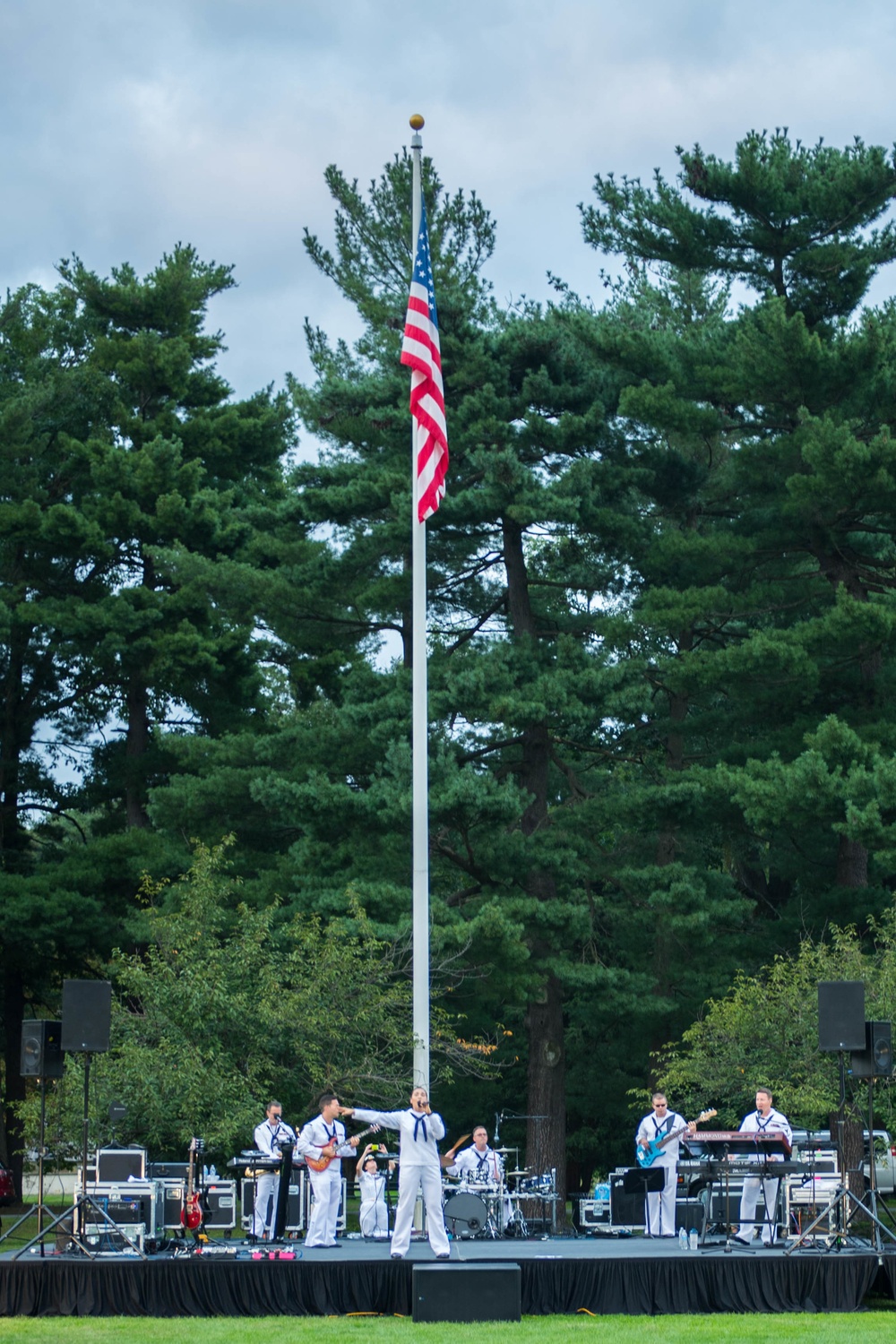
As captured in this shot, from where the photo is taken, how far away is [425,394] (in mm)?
20297

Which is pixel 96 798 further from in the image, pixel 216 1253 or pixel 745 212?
pixel 216 1253

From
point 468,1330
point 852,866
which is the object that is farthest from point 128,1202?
point 852,866

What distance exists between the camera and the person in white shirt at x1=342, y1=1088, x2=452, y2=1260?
14898mm

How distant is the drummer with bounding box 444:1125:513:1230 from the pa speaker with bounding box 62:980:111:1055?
452cm

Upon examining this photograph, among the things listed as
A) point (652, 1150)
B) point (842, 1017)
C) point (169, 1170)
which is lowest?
point (169, 1170)

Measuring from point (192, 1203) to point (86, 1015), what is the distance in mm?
2215

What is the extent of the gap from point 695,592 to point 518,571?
369 cm

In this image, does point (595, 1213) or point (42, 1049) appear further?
point (595, 1213)

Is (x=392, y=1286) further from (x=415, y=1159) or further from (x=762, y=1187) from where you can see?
(x=762, y=1187)

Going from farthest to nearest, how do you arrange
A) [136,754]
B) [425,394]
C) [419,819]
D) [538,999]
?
1. [136,754]
2. [538,999]
3. [425,394]
4. [419,819]

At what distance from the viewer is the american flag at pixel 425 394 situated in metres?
20.2

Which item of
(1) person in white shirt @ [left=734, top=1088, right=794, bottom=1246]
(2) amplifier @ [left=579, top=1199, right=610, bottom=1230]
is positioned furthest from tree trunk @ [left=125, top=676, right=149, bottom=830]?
(1) person in white shirt @ [left=734, top=1088, right=794, bottom=1246]

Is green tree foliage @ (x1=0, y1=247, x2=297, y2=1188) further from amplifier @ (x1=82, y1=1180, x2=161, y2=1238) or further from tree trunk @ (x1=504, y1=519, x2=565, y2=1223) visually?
amplifier @ (x1=82, y1=1180, x2=161, y2=1238)

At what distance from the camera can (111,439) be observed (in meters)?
37.7
